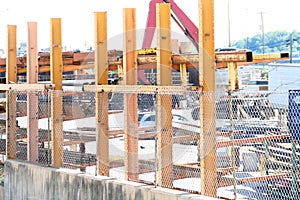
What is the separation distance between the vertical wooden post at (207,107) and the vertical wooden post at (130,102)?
1.76 m

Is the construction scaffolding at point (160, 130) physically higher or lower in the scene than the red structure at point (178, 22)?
lower

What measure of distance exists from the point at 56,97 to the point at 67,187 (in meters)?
1.95

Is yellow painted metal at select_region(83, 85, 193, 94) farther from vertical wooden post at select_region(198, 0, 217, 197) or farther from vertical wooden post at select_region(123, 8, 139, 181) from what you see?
vertical wooden post at select_region(123, 8, 139, 181)

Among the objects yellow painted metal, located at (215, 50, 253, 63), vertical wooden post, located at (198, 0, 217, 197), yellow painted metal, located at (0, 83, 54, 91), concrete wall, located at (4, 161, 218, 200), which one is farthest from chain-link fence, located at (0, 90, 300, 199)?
yellow painted metal, located at (215, 50, 253, 63)

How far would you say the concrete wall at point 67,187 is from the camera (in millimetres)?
8039

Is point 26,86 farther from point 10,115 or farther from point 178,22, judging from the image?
point 178,22

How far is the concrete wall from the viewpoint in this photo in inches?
316

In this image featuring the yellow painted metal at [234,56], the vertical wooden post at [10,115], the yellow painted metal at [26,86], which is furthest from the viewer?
the vertical wooden post at [10,115]

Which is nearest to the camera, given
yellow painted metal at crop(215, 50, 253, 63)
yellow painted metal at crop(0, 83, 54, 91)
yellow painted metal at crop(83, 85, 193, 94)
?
yellow painted metal at crop(83, 85, 193, 94)

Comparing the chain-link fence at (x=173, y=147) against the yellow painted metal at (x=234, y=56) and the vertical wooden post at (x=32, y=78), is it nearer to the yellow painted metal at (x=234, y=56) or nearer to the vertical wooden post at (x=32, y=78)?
the vertical wooden post at (x=32, y=78)

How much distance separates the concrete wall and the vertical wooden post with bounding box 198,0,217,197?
61 cm

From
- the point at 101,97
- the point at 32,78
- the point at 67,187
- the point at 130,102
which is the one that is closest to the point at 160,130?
the point at 130,102

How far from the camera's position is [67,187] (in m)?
9.55

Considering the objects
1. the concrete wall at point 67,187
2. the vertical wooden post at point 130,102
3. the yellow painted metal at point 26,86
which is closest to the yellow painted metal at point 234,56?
the vertical wooden post at point 130,102
